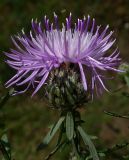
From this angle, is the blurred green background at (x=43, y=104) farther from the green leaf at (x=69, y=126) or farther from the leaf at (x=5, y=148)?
the green leaf at (x=69, y=126)

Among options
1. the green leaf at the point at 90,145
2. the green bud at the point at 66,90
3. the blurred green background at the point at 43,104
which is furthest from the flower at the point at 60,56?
the blurred green background at the point at 43,104

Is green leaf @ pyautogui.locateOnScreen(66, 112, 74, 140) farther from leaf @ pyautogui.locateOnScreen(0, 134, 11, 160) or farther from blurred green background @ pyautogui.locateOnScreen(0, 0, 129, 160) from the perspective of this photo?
blurred green background @ pyautogui.locateOnScreen(0, 0, 129, 160)

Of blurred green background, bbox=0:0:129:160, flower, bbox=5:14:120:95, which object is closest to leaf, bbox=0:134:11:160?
flower, bbox=5:14:120:95

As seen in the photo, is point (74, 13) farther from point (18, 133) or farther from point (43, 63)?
point (43, 63)

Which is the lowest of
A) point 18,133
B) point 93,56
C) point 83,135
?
point 18,133

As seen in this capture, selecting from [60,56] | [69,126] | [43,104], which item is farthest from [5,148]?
[43,104]

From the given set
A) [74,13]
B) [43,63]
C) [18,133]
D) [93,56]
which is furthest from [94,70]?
[74,13]

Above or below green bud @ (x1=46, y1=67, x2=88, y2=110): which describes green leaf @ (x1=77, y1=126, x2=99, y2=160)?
below

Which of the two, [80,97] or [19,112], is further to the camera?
[19,112]
